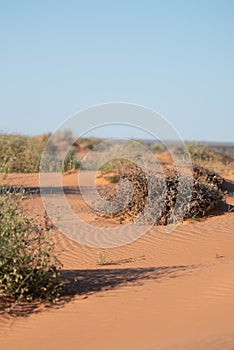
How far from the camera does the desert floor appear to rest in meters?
5.77

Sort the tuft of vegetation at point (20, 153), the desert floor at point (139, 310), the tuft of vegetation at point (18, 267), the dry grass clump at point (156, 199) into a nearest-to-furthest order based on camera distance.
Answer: the desert floor at point (139, 310) → the tuft of vegetation at point (18, 267) → the dry grass clump at point (156, 199) → the tuft of vegetation at point (20, 153)

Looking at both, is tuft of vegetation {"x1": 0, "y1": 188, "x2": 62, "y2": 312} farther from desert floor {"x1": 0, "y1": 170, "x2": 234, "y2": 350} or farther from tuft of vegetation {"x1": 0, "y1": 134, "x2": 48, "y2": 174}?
tuft of vegetation {"x1": 0, "y1": 134, "x2": 48, "y2": 174}

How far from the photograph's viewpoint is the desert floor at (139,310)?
5770 mm

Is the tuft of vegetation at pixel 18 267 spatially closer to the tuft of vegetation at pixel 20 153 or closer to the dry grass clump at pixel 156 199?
the dry grass clump at pixel 156 199

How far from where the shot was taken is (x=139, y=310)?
6.57 metres

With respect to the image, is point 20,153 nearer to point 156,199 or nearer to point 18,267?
point 156,199

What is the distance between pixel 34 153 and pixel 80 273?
17.5m

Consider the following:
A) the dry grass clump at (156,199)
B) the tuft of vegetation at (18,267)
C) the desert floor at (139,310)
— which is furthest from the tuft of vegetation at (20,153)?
the tuft of vegetation at (18,267)

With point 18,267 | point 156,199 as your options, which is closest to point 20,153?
point 156,199

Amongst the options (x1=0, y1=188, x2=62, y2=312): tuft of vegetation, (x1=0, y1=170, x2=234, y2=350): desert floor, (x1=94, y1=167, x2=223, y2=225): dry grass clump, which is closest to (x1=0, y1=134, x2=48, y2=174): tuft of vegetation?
(x1=94, y1=167, x2=223, y2=225): dry grass clump

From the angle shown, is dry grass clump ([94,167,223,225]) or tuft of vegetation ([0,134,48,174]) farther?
tuft of vegetation ([0,134,48,174])

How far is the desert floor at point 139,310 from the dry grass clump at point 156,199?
3.16 meters

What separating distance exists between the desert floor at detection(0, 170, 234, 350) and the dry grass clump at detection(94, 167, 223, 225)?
10.4ft

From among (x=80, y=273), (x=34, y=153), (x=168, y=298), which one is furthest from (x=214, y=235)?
(x=34, y=153)
